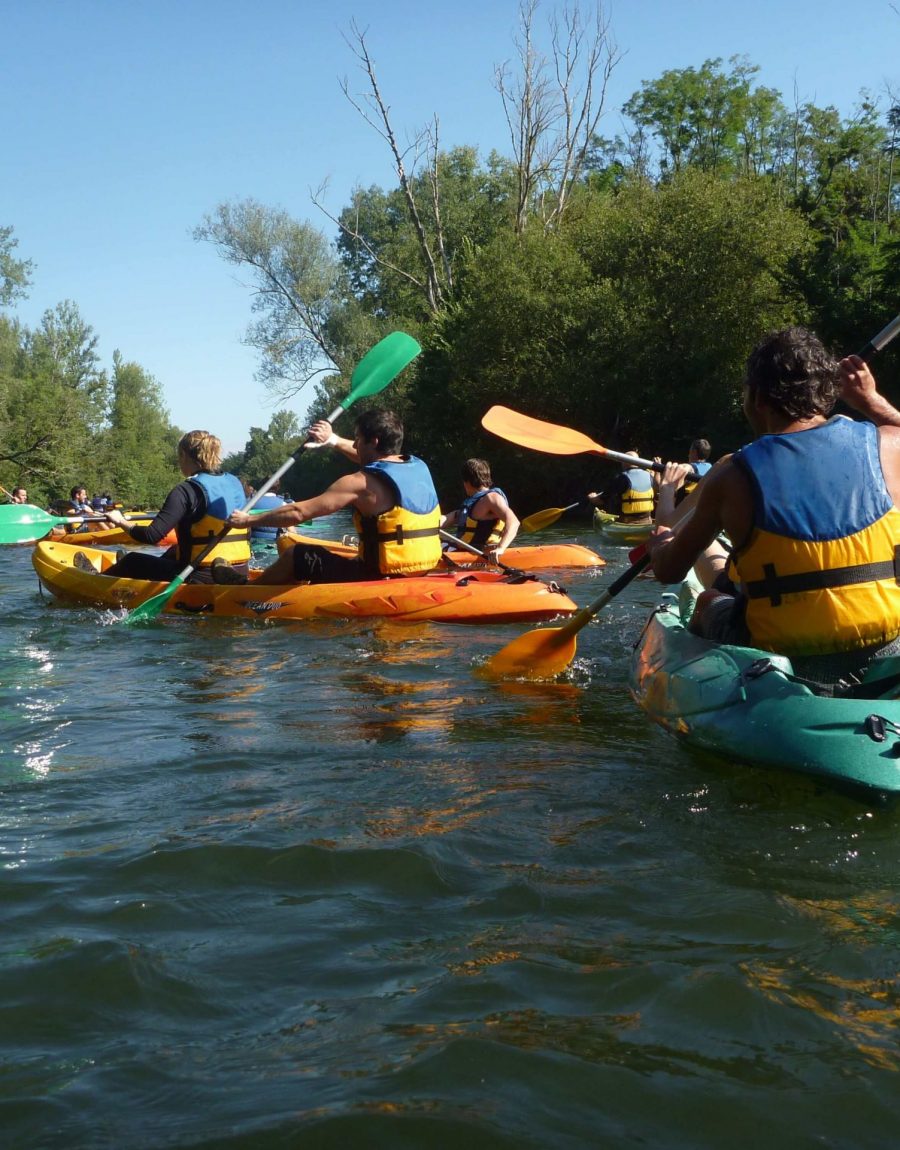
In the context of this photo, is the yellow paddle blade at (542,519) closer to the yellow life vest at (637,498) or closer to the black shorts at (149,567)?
the yellow life vest at (637,498)

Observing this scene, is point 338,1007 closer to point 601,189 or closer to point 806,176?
point 806,176

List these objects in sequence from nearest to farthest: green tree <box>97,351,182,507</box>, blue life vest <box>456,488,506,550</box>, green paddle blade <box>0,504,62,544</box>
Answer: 1. blue life vest <box>456,488,506,550</box>
2. green paddle blade <box>0,504,62,544</box>
3. green tree <box>97,351,182,507</box>

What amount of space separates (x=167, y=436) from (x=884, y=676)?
186 ft

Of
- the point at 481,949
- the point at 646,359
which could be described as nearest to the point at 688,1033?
the point at 481,949

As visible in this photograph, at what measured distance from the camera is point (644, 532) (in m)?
12.7

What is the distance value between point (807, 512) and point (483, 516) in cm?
585

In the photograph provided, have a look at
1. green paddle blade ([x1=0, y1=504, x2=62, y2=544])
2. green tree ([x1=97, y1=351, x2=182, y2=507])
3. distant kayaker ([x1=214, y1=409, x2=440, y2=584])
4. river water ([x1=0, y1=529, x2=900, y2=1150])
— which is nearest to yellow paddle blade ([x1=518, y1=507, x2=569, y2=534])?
distant kayaker ([x1=214, y1=409, x2=440, y2=584])

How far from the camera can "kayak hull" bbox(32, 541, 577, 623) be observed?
655 cm

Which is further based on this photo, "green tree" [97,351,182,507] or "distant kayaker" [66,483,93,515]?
"green tree" [97,351,182,507]

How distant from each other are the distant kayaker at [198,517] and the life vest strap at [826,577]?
4444 millimetres

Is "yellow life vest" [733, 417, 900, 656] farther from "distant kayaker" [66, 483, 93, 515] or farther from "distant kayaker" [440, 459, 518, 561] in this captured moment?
"distant kayaker" [66, 483, 93, 515]

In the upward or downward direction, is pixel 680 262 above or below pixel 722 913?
above

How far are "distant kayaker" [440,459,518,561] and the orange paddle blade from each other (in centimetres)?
Answer: 197

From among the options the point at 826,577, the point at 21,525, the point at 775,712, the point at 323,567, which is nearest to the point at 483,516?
the point at 323,567
